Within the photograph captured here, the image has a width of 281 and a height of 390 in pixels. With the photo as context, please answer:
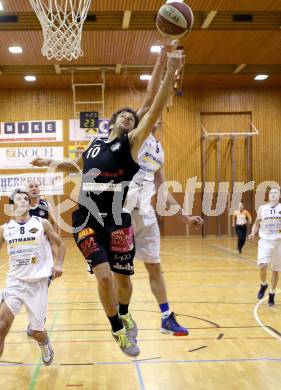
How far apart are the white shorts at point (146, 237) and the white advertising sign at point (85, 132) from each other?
1640 cm

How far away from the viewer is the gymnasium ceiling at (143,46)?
15500 mm

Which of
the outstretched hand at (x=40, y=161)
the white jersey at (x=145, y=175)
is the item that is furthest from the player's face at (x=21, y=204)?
the white jersey at (x=145, y=175)

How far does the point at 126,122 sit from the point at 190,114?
2036cm

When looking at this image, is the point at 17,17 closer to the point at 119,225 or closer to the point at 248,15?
the point at 248,15

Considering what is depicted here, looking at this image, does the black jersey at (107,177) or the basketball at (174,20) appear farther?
the black jersey at (107,177)

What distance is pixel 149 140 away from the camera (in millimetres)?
5352

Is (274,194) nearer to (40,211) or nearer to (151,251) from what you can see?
(40,211)

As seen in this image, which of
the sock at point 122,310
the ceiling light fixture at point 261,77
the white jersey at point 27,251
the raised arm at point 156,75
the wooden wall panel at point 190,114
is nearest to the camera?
the raised arm at point 156,75

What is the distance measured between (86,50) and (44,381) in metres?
14.8

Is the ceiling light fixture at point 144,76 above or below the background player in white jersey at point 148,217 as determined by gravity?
above

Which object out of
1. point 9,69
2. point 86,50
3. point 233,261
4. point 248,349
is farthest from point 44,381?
point 9,69

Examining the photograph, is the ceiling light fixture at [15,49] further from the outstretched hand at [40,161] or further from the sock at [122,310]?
the sock at [122,310]

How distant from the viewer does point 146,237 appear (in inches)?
215

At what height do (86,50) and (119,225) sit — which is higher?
(86,50)
